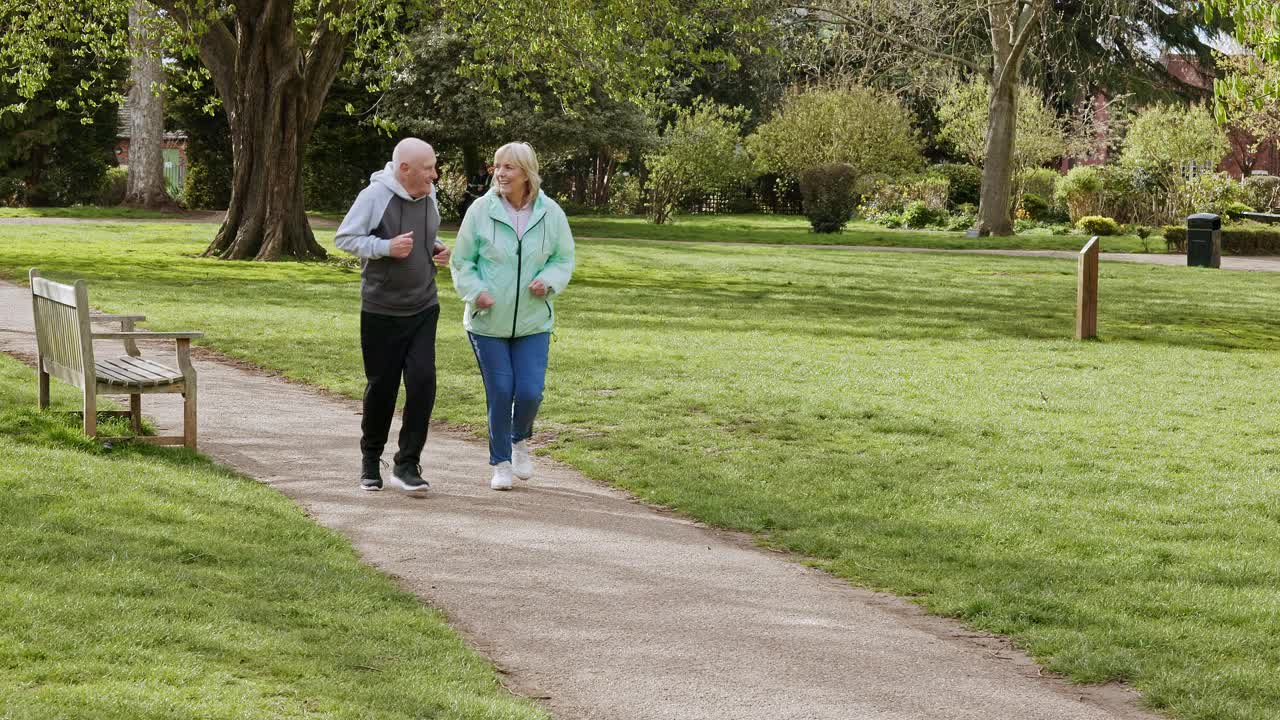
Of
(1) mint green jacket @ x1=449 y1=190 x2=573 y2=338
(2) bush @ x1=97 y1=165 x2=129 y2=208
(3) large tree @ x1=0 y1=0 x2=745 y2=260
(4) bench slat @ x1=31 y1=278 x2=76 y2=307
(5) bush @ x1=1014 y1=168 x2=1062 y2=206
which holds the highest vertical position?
(3) large tree @ x1=0 y1=0 x2=745 y2=260

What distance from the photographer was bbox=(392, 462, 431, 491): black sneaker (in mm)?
7973

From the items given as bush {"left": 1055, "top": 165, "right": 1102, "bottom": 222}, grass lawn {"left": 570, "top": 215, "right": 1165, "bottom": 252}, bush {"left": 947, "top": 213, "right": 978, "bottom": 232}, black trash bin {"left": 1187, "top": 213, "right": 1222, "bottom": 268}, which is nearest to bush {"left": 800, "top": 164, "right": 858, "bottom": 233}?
grass lawn {"left": 570, "top": 215, "right": 1165, "bottom": 252}

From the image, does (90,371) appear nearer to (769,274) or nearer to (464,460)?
(464,460)

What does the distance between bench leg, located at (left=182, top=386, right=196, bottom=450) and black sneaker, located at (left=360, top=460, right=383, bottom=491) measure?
4.01 ft

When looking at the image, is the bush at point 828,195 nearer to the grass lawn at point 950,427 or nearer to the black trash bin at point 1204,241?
the black trash bin at point 1204,241

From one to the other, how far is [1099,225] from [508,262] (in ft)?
116

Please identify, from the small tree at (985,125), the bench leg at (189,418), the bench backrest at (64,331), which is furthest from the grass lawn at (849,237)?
the bench leg at (189,418)

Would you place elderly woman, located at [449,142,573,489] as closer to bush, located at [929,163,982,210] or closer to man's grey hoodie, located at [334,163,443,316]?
man's grey hoodie, located at [334,163,443,316]

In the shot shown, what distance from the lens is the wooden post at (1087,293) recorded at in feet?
54.0

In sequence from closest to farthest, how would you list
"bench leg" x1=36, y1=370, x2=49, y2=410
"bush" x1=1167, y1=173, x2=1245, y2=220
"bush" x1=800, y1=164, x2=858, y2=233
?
"bench leg" x1=36, y1=370, x2=49, y2=410 < "bush" x1=800, y1=164, x2=858, y2=233 < "bush" x1=1167, y1=173, x2=1245, y2=220

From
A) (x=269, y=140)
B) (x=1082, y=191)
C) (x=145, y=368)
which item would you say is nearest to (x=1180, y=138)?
(x=1082, y=191)

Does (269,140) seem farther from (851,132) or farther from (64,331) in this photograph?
(851,132)

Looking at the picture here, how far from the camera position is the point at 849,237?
3756 cm

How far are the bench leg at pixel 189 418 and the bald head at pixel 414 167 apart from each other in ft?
6.33
